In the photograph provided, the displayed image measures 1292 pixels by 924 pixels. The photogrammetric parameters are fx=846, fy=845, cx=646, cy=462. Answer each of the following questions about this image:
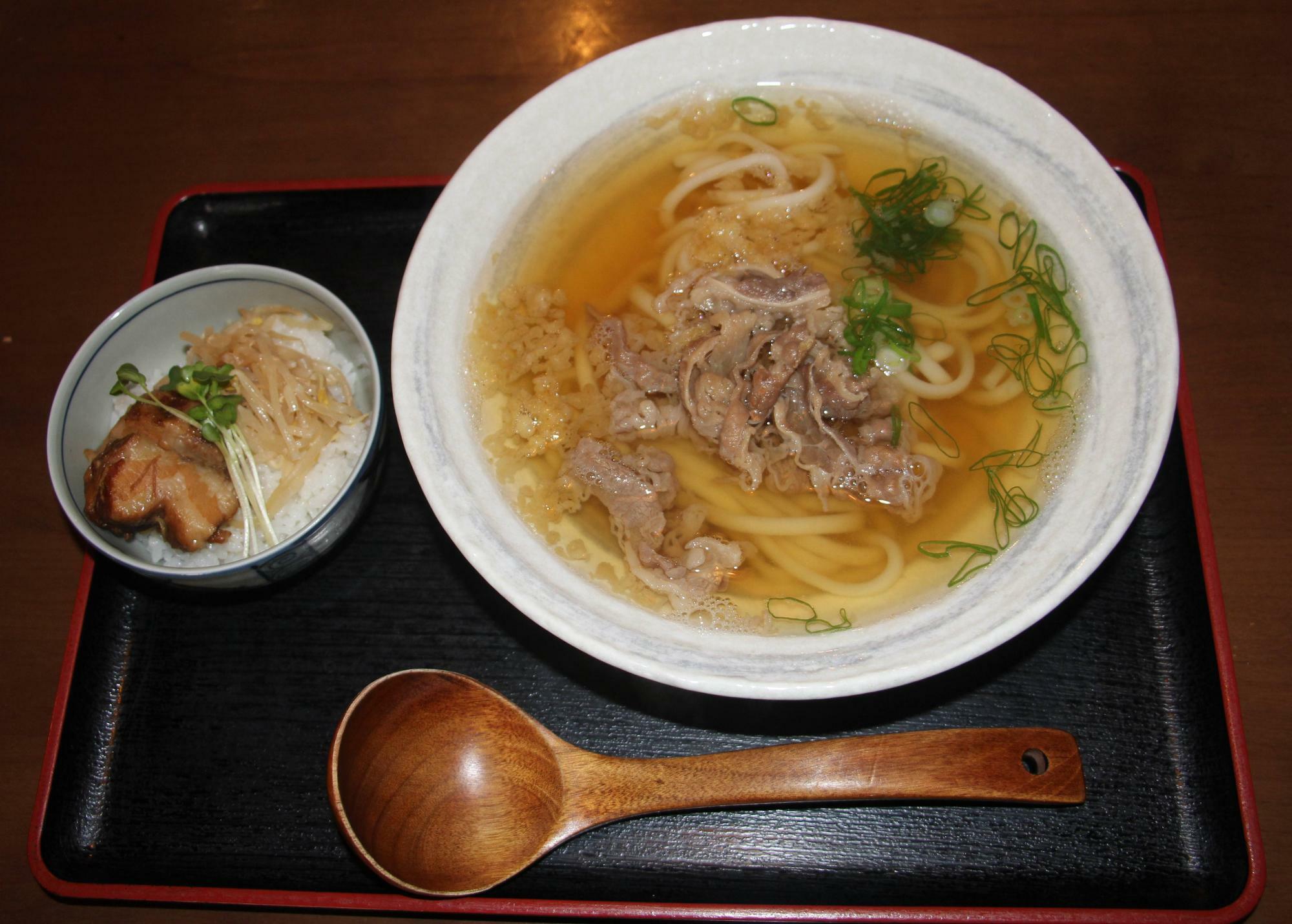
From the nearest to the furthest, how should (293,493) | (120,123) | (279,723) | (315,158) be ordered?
1. (279,723)
2. (293,493)
3. (315,158)
4. (120,123)

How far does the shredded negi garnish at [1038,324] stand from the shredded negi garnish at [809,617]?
2.58 ft

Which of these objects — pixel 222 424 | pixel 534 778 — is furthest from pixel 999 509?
pixel 222 424

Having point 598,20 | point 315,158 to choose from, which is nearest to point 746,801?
point 315,158

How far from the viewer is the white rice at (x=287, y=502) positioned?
227cm

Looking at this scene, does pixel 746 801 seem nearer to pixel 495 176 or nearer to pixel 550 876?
pixel 550 876

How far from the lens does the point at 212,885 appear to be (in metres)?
2.01

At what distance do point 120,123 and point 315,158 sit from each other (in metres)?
0.87

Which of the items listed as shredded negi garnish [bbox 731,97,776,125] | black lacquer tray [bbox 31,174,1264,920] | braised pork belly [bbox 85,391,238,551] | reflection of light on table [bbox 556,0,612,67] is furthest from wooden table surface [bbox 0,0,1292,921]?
shredded negi garnish [bbox 731,97,776,125]

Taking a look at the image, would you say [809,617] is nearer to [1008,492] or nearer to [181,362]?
[1008,492]

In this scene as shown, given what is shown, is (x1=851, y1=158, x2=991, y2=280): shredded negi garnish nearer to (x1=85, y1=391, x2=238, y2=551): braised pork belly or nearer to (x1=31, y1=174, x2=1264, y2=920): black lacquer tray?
(x1=31, y1=174, x2=1264, y2=920): black lacquer tray

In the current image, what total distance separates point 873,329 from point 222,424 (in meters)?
1.74

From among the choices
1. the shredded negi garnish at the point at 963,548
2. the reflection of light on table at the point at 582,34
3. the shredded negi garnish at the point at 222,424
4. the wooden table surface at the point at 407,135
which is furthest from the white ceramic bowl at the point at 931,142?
the reflection of light on table at the point at 582,34

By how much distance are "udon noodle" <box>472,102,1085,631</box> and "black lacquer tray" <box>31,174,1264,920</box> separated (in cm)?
33

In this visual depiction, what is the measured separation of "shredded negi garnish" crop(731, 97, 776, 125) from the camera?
2.40 m
